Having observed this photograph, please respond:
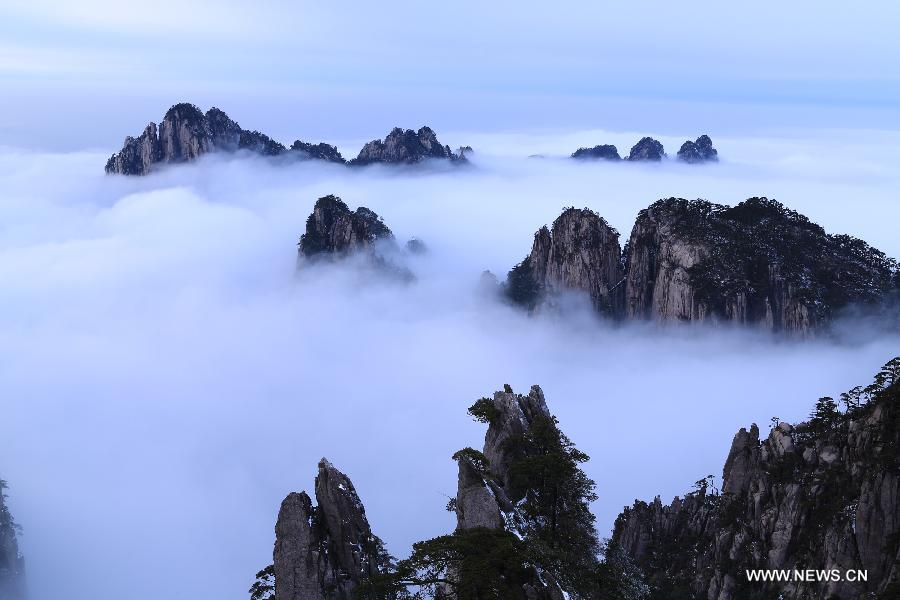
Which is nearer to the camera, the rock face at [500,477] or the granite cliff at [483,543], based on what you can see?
the granite cliff at [483,543]

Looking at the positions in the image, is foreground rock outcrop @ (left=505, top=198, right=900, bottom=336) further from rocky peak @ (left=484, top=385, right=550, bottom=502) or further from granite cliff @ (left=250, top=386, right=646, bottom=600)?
granite cliff @ (left=250, top=386, right=646, bottom=600)

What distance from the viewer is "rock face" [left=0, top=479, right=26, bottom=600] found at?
78875 millimetres

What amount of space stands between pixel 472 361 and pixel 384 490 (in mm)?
46973

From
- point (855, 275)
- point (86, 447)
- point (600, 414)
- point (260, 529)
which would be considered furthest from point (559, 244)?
point (86, 447)

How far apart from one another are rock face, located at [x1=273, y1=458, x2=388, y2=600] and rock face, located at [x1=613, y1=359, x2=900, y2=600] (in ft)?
68.3

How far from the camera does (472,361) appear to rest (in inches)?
6009

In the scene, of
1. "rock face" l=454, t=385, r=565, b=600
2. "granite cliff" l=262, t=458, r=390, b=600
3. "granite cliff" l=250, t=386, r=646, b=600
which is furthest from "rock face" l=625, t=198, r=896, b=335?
"granite cliff" l=262, t=458, r=390, b=600

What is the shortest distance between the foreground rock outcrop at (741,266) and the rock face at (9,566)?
91.9 metres

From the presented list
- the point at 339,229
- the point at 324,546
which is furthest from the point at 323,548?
the point at 339,229

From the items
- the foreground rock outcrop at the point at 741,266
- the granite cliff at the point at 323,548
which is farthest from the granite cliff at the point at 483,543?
the foreground rock outcrop at the point at 741,266

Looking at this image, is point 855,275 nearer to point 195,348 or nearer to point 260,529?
point 260,529

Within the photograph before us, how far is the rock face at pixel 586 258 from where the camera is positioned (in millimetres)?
123062

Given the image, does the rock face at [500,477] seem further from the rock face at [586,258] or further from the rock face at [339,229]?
the rock face at [339,229]

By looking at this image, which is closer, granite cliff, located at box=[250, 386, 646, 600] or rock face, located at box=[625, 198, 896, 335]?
granite cliff, located at box=[250, 386, 646, 600]
